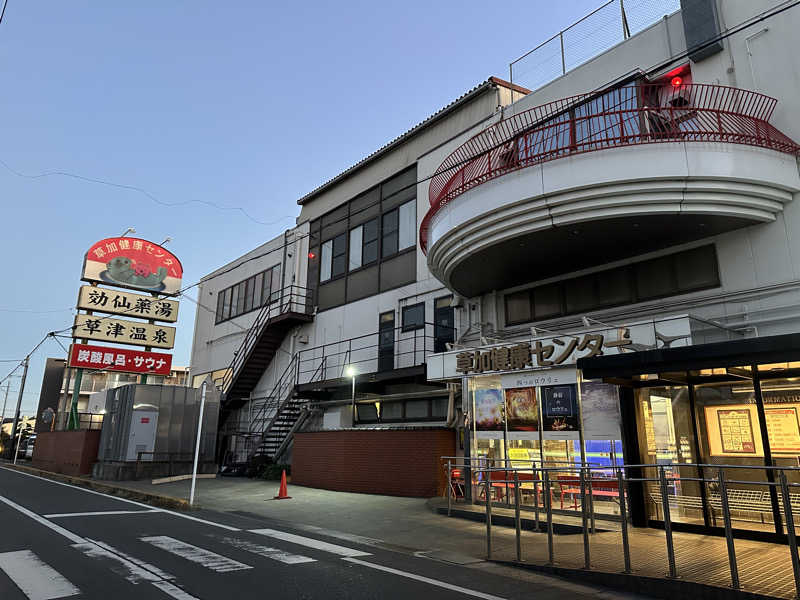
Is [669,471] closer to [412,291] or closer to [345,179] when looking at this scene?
[412,291]

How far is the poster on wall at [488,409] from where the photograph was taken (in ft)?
45.0

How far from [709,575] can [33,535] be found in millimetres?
10462

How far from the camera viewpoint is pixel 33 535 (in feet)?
30.9

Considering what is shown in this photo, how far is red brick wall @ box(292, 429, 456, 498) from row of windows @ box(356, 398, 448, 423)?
239 cm

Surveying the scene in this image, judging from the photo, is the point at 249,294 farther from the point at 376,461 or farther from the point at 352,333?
the point at 376,461

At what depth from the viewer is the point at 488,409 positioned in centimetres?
1400

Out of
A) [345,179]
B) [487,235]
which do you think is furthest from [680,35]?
[345,179]

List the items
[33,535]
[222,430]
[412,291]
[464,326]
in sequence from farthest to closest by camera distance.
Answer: [222,430], [412,291], [464,326], [33,535]

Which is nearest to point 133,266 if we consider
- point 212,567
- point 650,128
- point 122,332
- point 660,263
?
point 122,332

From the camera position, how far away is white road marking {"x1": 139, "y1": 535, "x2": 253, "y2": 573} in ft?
23.7

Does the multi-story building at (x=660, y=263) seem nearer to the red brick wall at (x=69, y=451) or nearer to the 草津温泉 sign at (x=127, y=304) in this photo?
the red brick wall at (x=69, y=451)

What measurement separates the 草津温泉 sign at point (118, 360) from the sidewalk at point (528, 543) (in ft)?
56.1

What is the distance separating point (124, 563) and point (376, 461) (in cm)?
1005

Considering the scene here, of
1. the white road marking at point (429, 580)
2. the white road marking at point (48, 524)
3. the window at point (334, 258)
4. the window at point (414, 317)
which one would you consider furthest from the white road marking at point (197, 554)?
the window at point (334, 258)
